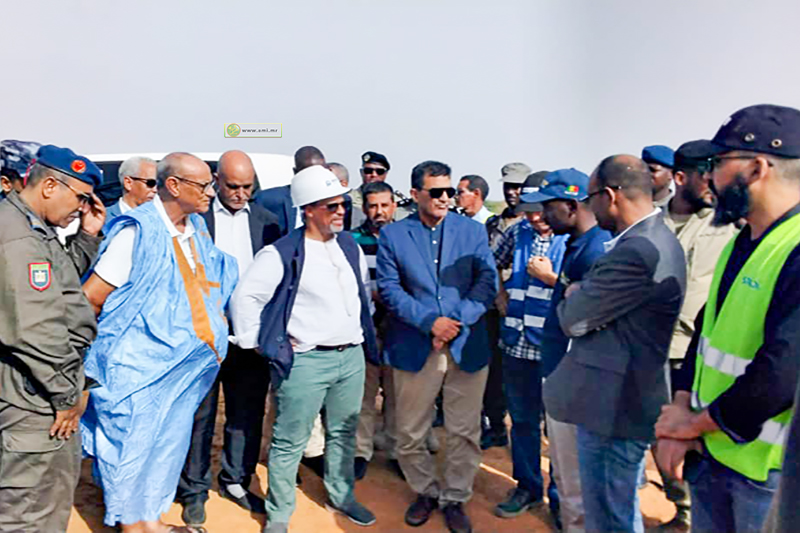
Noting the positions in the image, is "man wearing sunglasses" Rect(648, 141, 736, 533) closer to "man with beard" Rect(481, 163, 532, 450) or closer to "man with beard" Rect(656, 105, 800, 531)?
"man with beard" Rect(481, 163, 532, 450)

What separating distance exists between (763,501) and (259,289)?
2368mm

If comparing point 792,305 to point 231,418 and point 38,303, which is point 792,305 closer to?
point 38,303

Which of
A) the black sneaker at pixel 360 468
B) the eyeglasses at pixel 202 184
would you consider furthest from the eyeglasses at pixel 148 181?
the black sneaker at pixel 360 468

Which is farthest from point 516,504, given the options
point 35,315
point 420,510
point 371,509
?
point 35,315

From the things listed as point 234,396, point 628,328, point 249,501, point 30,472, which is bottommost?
point 249,501

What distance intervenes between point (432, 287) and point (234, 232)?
1.28 meters

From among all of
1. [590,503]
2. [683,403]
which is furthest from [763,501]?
[590,503]

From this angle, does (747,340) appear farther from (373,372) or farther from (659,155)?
(373,372)

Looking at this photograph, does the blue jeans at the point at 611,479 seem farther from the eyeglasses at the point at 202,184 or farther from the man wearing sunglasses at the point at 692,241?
the eyeglasses at the point at 202,184

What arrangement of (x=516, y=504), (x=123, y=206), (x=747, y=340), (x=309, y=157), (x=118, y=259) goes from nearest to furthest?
(x=747, y=340)
(x=118, y=259)
(x=516, y=504)
(x=123, y=206)
(x=309, y=157)

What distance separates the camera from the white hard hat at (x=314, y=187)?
3152 millimetres

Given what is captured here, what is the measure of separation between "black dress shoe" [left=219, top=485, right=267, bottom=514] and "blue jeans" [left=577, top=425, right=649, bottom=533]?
2.01 m

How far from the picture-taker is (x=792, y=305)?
1511 millimetres

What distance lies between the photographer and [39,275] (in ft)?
7.60
